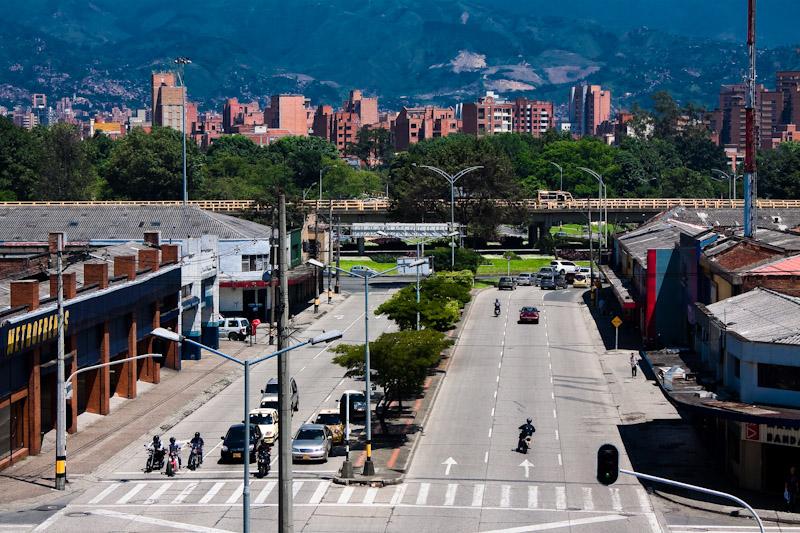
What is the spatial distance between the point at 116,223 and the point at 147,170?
70.8m

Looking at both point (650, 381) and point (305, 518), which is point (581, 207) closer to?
point (650, 381)

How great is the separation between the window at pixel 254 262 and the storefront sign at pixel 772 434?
62728mm

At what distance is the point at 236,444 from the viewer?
56188 mm

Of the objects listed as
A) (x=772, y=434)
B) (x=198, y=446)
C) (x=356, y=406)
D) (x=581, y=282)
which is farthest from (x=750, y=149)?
(x=581, y=282)

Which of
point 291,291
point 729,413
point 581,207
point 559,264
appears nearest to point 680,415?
point 729,413

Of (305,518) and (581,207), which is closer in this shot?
(305,518)

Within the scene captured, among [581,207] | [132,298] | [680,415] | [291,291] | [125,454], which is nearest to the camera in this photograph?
[125,454]

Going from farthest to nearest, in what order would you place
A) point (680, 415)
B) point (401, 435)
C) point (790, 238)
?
point (790, 238) → point (680, 415) → point (401, 435)

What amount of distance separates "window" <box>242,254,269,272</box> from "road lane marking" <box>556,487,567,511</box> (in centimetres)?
5898

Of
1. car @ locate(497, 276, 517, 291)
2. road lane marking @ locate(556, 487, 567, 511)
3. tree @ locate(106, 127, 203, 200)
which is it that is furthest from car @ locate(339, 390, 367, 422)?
tree @ locate(106, 127, 203, 200)

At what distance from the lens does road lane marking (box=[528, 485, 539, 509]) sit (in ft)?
160

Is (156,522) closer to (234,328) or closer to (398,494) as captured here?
(398,494)

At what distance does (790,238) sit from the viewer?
78438 millimetres

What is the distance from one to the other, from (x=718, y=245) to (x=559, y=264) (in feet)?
208
